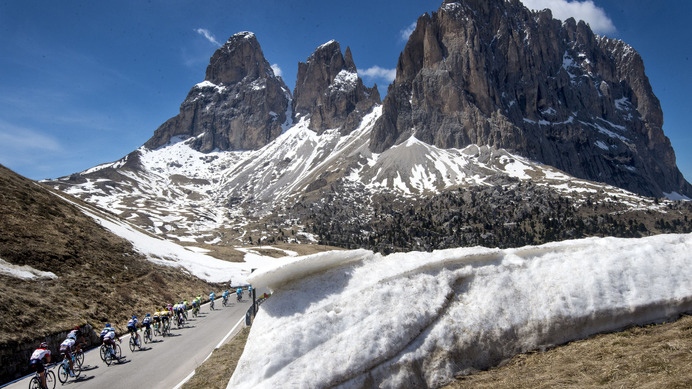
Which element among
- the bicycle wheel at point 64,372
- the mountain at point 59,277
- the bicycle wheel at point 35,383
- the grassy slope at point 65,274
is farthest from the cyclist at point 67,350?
the grassy slope at point 65,274

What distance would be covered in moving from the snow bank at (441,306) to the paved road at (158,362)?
7451mm

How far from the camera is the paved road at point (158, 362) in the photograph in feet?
46.4

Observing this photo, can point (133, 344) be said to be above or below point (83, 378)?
above

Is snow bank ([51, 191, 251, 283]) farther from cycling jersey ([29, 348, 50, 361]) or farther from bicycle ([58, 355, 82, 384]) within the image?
cycling jersey ([29, 348, 50, 361])

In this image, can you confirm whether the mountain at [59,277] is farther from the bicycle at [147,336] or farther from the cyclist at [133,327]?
the cyclist at [133,327]

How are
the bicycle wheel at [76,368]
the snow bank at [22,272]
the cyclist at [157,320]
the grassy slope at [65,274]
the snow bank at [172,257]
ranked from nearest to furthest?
the bicycle wheel at [76,368], the grassy slope at [65,274], the snow bank at [22,272], the cyclist at [157,320], the snow bank at [172,257]

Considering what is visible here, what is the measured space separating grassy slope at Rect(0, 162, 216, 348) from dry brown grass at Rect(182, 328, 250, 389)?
9.07m

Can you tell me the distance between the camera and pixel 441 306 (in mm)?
8969

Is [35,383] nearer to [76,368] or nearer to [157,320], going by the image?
[76,368]

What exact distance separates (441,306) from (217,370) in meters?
8.48

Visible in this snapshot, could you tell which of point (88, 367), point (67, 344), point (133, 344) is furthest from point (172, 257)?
point (67, 344)

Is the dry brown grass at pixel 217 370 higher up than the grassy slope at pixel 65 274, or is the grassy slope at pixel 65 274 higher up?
the grassy slope at pixel 65 274

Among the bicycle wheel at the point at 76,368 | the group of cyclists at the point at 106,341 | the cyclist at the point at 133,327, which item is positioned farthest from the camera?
the cyclist at the point at 133,327

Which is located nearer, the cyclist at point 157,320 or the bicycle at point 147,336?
the bicycle at point 147,336
